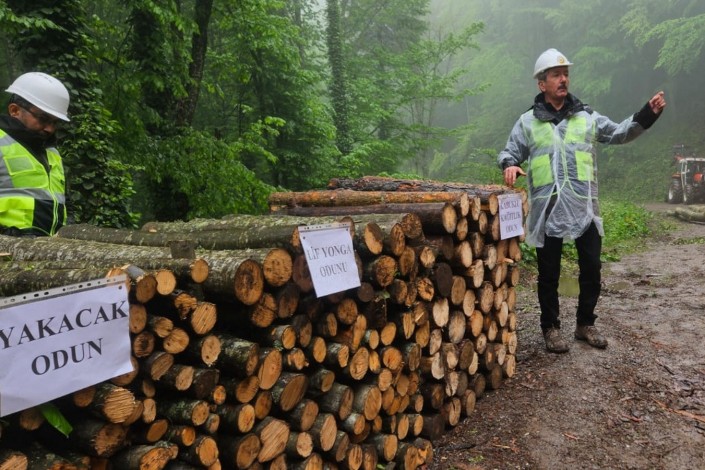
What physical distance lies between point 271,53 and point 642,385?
9222 mm

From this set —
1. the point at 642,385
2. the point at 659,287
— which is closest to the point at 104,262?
the point at 642,385

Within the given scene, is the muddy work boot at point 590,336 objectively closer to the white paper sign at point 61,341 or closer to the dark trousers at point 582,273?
the dark trousers at point 582,273

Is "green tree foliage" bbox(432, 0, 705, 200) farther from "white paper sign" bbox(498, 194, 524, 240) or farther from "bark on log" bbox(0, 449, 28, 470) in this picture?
"bark on log" bbox(0, 449, 28, 470)

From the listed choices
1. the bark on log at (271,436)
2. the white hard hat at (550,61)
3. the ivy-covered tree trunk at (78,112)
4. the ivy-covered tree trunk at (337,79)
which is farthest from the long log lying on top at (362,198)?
the ivy-covered tree trunk at (337,79)

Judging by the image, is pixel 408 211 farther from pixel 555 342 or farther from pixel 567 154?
pixel 555 342

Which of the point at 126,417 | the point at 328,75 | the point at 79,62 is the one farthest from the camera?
the point at 328,75

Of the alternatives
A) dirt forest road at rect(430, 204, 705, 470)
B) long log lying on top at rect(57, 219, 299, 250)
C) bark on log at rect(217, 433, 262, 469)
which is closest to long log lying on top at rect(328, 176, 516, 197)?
dirt forest road at rect(430, 204, 705, 470)

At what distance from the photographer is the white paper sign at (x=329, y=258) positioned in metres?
2.52

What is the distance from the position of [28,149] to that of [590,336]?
4.76m

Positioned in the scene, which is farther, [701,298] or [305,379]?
[701,298]

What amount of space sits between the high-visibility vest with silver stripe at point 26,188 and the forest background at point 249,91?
2730mm

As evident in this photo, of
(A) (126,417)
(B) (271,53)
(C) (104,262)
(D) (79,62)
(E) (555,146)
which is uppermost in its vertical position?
(B) (271,53)

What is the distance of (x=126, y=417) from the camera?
1780mm

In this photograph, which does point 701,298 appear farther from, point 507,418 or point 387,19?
point 387,19
